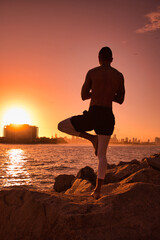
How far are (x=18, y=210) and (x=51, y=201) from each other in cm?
53

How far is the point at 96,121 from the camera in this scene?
3.99m

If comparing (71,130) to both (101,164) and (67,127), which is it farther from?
(101,164)

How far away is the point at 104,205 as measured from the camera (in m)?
3.43

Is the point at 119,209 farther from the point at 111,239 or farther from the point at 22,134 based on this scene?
the point at 22,134

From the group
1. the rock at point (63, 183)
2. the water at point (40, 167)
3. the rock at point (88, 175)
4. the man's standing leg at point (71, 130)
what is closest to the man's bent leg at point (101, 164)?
the man's standing leg at point (71, 130)

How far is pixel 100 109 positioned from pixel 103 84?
1.53ft

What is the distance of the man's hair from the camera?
4.11 meters

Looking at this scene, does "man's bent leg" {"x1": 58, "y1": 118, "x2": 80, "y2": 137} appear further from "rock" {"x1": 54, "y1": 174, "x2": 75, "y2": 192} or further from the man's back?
"rock" {"x1": 54, "y1": 174, "x2": 75, "y2": 192}

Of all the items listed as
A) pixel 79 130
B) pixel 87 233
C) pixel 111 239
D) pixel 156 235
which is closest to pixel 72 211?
pixel 87 233

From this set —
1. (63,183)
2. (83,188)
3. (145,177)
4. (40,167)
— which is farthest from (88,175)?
(40,167)

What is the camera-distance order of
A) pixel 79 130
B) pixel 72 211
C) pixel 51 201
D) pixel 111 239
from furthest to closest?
pixel 79 130
pixel 51 201
pixel 72 211
pixel 111 239

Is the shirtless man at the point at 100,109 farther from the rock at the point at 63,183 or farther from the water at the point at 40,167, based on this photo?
the water at the point at 40,167

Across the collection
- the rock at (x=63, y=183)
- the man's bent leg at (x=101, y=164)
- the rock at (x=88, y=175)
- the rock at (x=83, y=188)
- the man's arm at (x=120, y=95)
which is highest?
the man's arm at (x=120, y=95)

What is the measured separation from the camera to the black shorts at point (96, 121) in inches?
156
